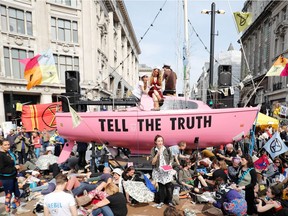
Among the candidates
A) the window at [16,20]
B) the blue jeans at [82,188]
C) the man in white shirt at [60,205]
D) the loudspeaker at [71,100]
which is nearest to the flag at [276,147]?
the blue jeans at [82,188]

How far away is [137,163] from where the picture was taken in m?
7.01

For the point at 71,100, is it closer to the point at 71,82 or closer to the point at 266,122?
the point at 71,82

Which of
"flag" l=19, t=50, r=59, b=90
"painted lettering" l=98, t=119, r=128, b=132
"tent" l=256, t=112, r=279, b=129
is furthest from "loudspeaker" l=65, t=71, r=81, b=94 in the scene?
"tent" l=256, t=112, r=279, b=129

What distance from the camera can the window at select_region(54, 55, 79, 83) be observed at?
20269mm

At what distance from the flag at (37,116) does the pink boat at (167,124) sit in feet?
14.4

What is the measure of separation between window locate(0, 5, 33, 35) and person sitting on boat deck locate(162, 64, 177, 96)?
17256 millimetres

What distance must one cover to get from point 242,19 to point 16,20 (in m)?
18.9

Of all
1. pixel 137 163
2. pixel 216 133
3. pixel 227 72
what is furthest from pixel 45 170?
pixel 227 72

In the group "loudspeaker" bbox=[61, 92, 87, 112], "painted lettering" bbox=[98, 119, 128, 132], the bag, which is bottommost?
the bag

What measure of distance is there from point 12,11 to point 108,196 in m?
20.4

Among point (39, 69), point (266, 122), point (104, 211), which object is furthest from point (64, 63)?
point (104, 211)

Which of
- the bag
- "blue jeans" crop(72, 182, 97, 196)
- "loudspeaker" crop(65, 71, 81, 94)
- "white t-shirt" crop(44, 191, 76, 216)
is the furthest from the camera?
"loudspeaker" crop(65, 71, 81, 94)

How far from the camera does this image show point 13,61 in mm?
18000

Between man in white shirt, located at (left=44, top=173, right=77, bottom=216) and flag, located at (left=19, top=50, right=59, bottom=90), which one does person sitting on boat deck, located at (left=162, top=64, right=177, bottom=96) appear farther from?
man in white shirt, located at (left=44, top=173, right=77, bottom=216)
